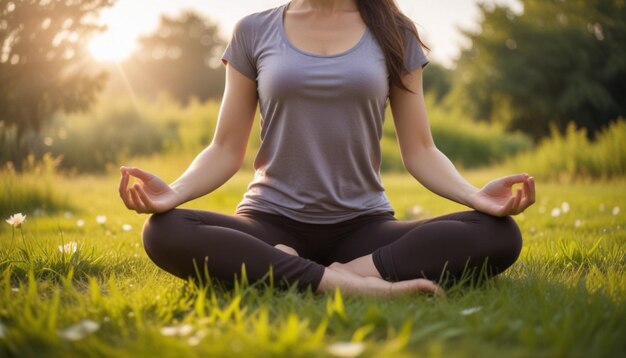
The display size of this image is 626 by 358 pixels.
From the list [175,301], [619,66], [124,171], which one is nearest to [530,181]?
[175,301]

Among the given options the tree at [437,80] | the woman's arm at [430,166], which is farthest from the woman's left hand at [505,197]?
the tree at [437,80]

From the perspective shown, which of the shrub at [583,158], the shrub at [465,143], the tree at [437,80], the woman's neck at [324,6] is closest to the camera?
the woman's neck at [324,6]

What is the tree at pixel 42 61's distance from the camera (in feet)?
20.6

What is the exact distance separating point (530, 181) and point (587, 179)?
7245 mm

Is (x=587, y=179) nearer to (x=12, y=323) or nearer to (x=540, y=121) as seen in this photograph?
(x=12, y=323)

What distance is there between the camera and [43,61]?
23.0 ft

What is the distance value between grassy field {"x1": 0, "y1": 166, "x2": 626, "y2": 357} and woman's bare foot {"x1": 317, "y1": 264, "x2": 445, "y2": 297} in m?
0.04

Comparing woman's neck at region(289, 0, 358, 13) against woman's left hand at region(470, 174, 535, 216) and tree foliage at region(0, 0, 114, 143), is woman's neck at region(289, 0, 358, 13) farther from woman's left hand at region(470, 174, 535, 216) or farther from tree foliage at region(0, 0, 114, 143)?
tree foliage at region(0, 0, 114, 143)

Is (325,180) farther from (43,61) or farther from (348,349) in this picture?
(43,61)

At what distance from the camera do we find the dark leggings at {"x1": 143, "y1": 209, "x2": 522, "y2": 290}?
2.17m

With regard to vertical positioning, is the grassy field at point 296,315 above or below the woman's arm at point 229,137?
below

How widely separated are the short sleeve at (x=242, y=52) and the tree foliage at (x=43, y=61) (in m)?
4.39

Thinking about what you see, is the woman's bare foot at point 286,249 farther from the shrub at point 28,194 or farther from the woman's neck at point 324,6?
the shrub at point 28,194

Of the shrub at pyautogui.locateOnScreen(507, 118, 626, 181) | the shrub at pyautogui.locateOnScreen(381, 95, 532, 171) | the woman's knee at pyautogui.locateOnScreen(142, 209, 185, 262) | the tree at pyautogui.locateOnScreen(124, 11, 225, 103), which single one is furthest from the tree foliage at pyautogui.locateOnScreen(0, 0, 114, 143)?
the tree at pyautogui.locateOnScreen(124, 11, 225, 103)
